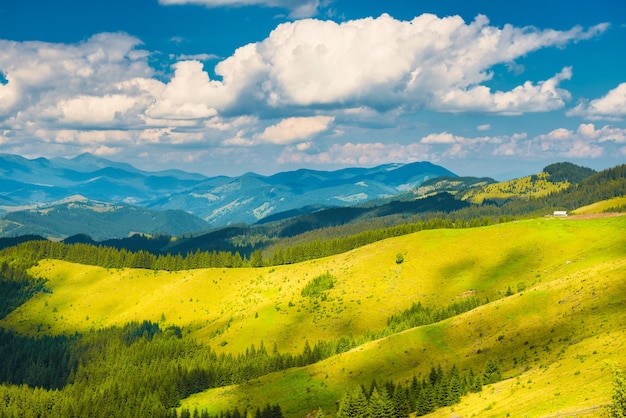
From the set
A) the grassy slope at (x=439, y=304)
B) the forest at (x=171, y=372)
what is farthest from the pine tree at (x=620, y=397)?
the grassy slope at (x=439, y=304)

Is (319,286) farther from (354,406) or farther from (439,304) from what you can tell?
(354,406)

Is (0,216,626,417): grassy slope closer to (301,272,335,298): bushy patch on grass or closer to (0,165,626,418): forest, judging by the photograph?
(301,272,335,298): bushy patch on grass

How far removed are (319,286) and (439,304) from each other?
4062 centimetres

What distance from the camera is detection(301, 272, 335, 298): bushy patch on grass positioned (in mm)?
150250

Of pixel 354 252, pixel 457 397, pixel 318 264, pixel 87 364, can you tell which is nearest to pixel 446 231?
pixel 354 252

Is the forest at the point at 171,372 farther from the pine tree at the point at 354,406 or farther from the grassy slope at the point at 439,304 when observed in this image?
the grassy slope at the point at 439,304

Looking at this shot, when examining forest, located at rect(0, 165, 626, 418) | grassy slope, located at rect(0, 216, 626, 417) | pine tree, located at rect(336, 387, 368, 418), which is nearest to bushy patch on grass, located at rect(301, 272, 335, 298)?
forest, located at rect(0, 165, 626, 418)

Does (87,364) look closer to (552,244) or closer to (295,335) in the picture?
(295,335)

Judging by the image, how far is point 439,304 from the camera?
426 feet

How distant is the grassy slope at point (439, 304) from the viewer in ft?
205

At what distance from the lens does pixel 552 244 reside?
144 meters

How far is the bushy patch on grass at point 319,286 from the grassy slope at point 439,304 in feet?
8.70

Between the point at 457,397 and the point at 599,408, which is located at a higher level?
the point at 599,408

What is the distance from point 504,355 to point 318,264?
368 ft
